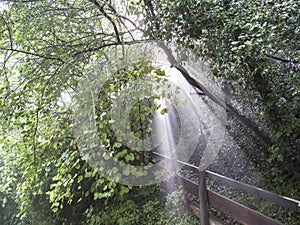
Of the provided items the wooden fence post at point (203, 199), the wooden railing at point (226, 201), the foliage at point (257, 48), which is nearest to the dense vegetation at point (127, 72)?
the foliage at point (257, 48)

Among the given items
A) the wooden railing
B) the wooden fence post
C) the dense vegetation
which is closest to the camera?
the wooden railing

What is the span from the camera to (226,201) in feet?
6.16

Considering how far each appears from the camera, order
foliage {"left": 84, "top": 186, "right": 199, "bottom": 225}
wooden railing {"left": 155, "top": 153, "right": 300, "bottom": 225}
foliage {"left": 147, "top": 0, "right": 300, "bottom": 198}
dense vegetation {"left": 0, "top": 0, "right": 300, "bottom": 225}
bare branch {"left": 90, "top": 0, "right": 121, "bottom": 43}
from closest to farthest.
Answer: wooden railing {"left": 155, "top": 153, "right": 300, "bottom": 225} → foliage {"left": 147, "top": 0, "right": 300, "bottom": 198} → dense vegetation {"left": 0, "top": 0, "right": 300, "bottom": 225} → bare branch {"left": 90, "top": 0, "right": 121, "bottom": 43} → foliage {"left": 84, "top": 186, "right": 199, "bottom": 225}

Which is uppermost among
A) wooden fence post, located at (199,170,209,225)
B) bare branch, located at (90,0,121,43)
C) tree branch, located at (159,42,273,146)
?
bare branch, located at (90,0,121,43)

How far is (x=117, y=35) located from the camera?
8.36ft

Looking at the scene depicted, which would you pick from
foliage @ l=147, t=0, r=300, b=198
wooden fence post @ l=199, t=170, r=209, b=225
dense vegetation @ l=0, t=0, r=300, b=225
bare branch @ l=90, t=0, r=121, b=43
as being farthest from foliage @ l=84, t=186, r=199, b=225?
bare branch @ l=90, t=0, r=121, b=43

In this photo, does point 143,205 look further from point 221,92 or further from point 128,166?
point 221,92

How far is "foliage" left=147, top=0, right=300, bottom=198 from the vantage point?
5.37 feet

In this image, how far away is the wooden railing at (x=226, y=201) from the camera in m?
1.45

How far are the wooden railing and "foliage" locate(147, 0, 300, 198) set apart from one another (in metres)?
0.53

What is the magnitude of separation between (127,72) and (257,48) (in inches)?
35.9

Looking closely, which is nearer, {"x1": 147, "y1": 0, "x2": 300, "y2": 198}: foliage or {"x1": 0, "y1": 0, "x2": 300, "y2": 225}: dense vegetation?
{"x1": 147, "y1": 0, "x2": 300, "y2": 198}: foliage

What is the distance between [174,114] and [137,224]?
1.33 meters

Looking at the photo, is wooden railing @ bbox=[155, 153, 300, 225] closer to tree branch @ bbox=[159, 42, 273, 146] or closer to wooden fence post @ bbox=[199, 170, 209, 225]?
wooden fence post @ bbox=[199, 170, 209, 225]
